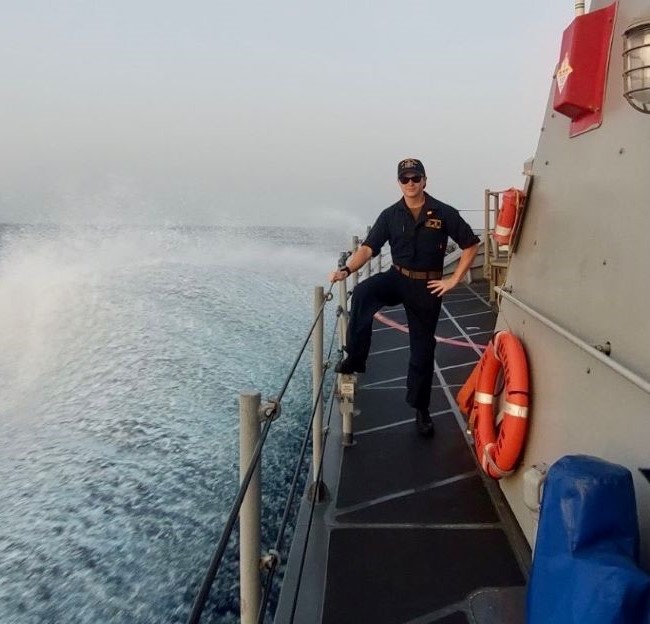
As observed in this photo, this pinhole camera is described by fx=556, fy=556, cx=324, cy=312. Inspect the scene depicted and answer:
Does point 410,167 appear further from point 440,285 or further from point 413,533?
point 413,533

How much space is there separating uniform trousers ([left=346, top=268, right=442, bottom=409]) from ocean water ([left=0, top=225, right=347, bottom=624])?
50.0 inches

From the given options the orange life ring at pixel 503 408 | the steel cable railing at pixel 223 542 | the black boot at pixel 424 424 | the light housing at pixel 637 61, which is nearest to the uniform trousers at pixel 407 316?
the black boot at pixel 424 424

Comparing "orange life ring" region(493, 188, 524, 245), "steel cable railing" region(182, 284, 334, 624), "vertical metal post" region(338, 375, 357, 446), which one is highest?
"orange life ring" region(493, 188, 524, 245)

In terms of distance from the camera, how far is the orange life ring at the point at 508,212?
8.93 feet

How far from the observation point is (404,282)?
3395mm

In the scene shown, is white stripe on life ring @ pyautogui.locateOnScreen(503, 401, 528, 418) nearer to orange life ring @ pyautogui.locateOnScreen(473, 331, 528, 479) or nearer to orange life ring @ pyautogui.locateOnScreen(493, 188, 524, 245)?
orange life ring @ pyautogui.locateOnScreen(473, 331, 528, 479)

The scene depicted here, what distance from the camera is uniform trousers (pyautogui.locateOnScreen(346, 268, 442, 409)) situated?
338cm

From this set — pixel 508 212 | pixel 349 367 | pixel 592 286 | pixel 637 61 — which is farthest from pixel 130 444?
→ pixel 637 61

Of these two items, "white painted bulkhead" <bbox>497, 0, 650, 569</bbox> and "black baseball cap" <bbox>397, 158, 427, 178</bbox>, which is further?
"black baseball cap" <bbox>397, 158, 427, 178</bbox>

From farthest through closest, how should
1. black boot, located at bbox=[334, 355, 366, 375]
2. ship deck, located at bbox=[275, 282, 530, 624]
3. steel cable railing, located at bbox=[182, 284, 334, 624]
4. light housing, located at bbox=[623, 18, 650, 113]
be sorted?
black boot, located at bbox=[334, 355, 366, 375], ship deck, located at bbox=[275, 282, 530, 624], light housing, located at bbox=[623, 18, 650, 113], steel cable railing, located at bbox=[182, 284, 334, 624]

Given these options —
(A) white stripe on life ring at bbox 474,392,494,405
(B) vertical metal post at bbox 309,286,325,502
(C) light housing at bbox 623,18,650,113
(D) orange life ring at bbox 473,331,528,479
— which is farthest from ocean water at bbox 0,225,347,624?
(C) light housing at bbox 623,18,650,113

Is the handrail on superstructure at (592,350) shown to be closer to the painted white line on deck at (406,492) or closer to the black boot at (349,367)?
the painted white line on deck at (406,492)

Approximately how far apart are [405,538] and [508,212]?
64.0 inches

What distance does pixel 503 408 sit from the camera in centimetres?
263
